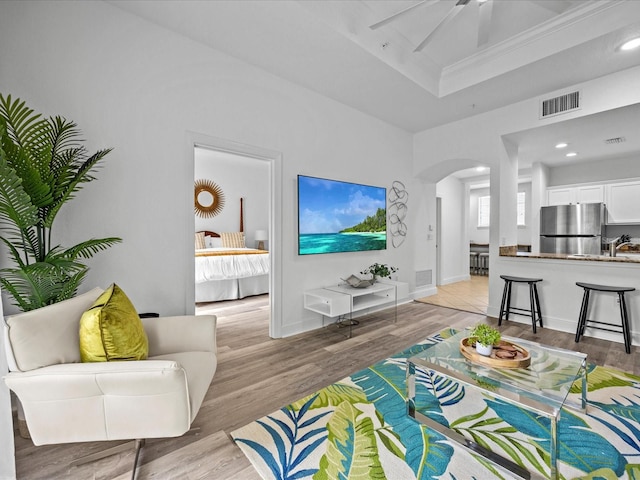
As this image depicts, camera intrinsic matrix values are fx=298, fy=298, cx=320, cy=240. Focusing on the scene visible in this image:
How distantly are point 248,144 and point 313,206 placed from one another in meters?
1.03

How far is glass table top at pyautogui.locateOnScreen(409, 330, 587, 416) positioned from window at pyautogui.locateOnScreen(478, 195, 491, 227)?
7437 mm

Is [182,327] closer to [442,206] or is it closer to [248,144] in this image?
[248,144]

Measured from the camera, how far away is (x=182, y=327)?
1.99 m

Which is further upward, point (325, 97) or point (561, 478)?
point (325, 97)

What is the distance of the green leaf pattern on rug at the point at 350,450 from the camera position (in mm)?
1503

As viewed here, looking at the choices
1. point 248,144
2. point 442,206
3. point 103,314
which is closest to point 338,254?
point 248,144

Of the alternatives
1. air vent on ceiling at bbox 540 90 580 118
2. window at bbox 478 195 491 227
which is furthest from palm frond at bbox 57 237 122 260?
window at bbox 478 195 491 227

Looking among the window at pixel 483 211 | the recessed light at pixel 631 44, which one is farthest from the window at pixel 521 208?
the recessed light at pixel 631 44

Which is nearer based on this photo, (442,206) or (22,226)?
(22,226)

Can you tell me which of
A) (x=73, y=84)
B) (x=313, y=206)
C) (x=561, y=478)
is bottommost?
(x=561, y=478)

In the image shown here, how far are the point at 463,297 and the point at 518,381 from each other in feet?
13.6

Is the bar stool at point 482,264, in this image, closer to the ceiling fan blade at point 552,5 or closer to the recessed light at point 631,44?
the recessed light at point 631,44

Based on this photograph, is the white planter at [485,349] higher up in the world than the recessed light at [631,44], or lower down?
lower down

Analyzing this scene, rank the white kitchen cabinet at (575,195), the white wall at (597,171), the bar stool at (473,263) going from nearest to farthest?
the white wall at (597,171) → the white kitchen cabinet at (575,195) → the bar stool at (473,263)
